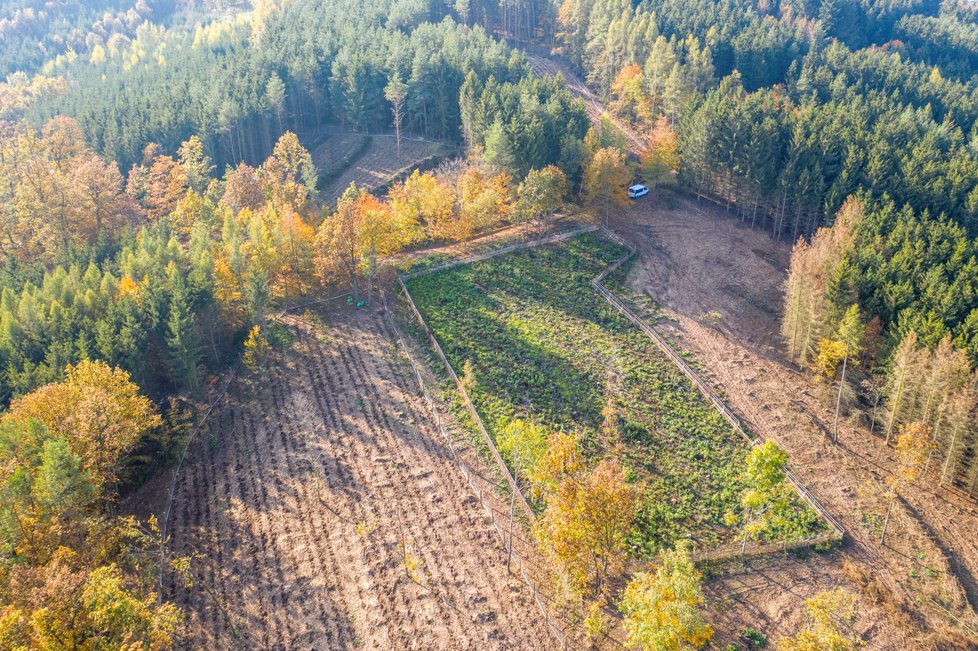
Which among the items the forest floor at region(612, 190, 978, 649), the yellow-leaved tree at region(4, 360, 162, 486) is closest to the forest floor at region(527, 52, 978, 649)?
the forest floor at region(612, 190, 978, 649)

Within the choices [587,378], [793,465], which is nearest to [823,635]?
[793,465]

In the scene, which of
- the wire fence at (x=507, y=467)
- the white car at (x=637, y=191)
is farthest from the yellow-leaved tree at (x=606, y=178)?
the white car at (x=637, y=191)

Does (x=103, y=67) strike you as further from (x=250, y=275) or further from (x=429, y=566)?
(x=429, y=566)

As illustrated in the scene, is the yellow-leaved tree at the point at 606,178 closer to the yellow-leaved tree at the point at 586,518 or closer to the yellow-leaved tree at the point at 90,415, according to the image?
the yellow-leaved tree at the point at 586,518

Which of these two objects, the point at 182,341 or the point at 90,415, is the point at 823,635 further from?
the point at 182,341

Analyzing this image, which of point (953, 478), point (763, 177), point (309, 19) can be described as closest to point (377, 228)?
point (763, 177)

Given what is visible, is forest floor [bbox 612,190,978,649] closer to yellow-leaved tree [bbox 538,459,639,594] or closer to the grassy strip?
the grassy strip
